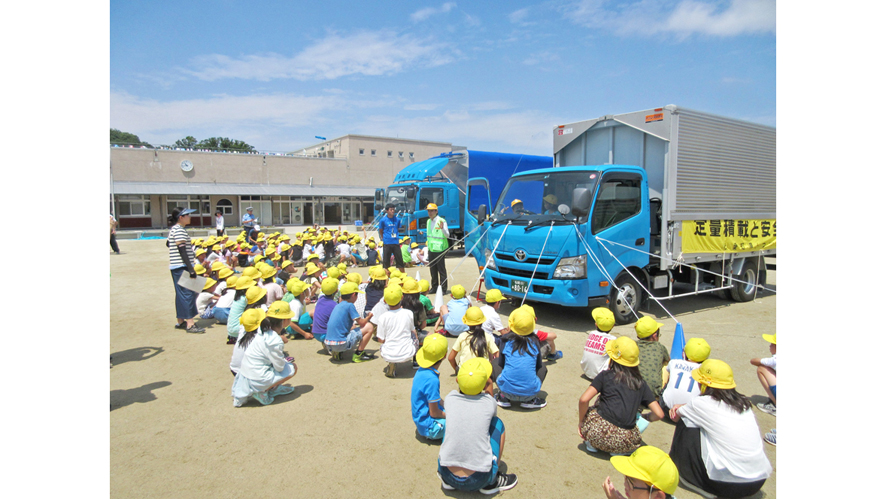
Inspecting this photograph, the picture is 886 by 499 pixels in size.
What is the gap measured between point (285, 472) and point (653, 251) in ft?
23.1

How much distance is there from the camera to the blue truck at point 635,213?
22.9 ft

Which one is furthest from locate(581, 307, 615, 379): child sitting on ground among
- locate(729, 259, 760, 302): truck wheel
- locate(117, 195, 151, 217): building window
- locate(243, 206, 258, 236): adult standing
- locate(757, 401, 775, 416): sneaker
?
locate(117, 195, 151, 217): building window

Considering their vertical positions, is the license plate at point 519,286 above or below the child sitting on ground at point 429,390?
above


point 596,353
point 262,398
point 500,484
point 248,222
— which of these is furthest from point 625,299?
point 248,222

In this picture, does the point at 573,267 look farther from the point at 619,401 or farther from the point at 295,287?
the point at 295,287

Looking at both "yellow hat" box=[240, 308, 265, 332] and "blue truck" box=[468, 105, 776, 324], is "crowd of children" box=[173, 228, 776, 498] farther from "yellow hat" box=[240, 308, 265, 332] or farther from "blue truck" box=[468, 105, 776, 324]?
"blue truck" box=[468, 105, 776, 324]

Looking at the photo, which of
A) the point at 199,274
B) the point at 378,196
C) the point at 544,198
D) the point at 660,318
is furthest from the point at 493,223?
the point at 378,196

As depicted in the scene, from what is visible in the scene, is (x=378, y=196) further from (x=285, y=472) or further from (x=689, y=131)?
(x=285, y=472)

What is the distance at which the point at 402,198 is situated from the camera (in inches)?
672

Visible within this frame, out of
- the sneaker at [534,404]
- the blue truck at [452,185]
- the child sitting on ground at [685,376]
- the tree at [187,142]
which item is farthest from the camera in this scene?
the tree at [187,142]

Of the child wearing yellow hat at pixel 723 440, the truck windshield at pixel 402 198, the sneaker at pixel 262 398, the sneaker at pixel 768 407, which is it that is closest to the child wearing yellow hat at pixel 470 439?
the child wearing yellow hat at pixel 723 440

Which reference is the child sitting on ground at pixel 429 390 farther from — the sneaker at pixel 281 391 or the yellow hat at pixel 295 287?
the yellow hat at pixel 295 287

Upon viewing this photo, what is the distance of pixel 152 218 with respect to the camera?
3131 centimetres

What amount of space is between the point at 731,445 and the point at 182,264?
7.48 metres
